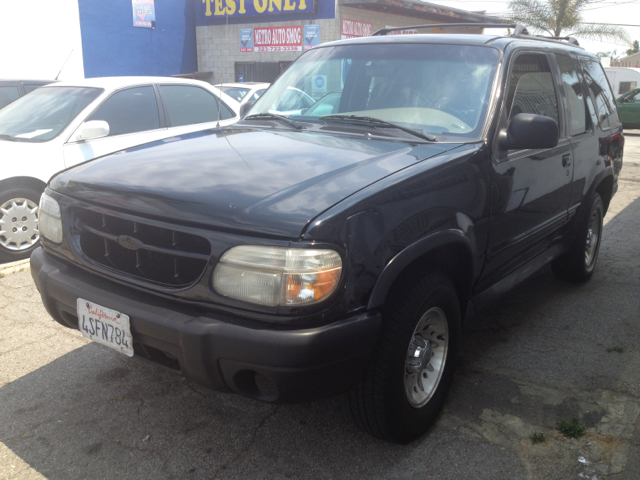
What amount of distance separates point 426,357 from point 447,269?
424mm

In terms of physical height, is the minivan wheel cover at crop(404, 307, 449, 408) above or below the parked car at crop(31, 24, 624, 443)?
below

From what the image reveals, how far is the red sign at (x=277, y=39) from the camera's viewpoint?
19062 mm

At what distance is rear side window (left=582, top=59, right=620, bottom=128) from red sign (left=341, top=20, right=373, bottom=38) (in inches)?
560

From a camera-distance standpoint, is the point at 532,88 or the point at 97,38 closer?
the point at 532,88

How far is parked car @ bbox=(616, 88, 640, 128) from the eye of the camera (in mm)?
20172

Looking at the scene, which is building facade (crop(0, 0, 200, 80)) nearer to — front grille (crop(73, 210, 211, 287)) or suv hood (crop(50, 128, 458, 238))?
suv hood (crop(50, 128, 458, 238))

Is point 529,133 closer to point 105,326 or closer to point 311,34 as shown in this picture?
point 105,326

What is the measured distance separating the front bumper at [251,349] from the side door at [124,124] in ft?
12.1

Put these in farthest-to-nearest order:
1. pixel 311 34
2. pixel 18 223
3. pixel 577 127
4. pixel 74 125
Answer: pixel 311 34
pixel 74 125
pixel 18 223
pixel 577 127

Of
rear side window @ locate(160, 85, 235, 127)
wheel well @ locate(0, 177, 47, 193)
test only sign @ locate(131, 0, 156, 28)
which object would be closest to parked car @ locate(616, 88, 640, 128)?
test only sign @ locate(131, 0, 156, 28)

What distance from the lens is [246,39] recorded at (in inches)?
788

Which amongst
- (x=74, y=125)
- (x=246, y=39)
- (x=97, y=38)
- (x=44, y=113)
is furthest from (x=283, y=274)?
(x=246, y=39)

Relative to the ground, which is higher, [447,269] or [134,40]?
[134,40]

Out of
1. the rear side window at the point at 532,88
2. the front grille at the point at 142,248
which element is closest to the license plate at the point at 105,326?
the front grille at the point at 142,248
